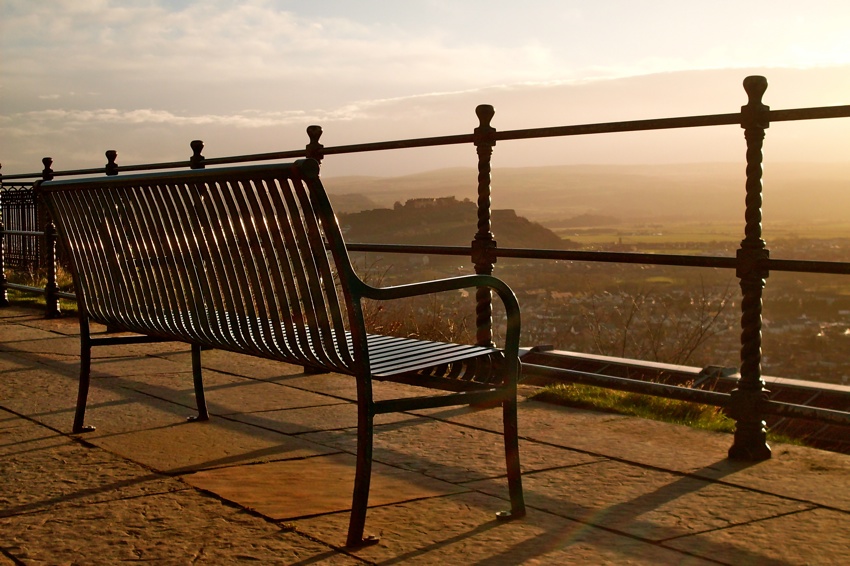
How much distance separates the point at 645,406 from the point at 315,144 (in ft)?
8.63

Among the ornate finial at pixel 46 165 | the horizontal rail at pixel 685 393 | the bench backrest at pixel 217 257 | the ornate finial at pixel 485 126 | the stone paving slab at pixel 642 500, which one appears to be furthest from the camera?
the ornate finial at pixel 46 165

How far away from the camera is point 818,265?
369 cm

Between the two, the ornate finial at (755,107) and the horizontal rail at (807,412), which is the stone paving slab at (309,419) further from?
the ornate finial at (755,107)

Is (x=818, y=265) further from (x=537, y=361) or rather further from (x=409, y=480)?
(x=537, y=361)

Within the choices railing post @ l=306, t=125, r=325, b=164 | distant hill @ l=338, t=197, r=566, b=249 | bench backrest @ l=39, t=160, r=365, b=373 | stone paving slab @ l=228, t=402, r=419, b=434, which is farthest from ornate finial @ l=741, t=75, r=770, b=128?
distant hill @ l=338, t=197, r=566, b=249

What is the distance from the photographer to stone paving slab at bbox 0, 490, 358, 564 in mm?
2721

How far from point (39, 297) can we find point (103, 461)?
786 cm

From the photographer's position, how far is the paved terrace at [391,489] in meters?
2.82

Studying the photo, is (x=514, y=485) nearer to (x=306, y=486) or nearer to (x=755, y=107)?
(x=306, y=486)

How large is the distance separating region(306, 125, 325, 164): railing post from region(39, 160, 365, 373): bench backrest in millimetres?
1975

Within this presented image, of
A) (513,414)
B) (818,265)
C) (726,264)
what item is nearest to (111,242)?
(513,414)

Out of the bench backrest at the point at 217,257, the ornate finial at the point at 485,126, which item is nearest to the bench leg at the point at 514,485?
the bench backrest at the point at 217,257

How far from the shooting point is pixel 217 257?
352 centimetres

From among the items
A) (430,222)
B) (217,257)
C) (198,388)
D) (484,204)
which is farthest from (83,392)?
→ (430,222)
